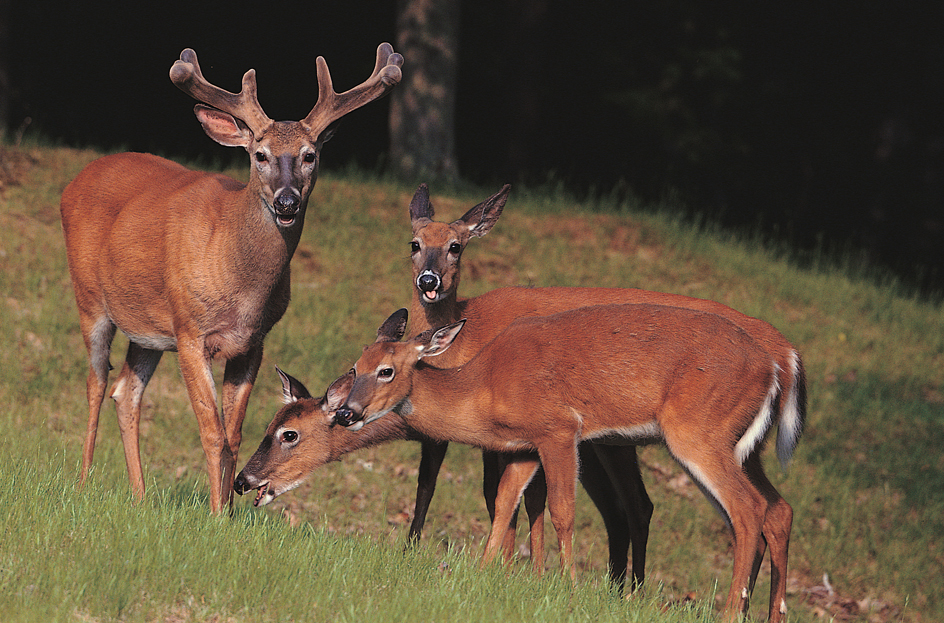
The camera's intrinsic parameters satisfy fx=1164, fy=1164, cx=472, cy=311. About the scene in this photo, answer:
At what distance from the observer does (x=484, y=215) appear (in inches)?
309

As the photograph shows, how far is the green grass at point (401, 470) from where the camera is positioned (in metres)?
4.91

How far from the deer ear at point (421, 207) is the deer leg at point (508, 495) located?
2079 mm

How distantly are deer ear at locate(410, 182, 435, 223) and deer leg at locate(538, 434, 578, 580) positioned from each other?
235 centimetres

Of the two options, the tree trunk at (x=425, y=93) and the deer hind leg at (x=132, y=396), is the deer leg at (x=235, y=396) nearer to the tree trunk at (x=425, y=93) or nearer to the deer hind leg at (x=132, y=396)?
the deer hind leg at (x=132, y=396)

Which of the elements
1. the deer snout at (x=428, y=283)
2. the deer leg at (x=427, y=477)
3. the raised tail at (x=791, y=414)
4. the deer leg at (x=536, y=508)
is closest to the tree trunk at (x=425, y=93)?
the deer snout at (x=428, y=283)

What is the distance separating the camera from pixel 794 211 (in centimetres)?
2300

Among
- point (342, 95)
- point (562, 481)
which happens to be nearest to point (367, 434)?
point (562, 481)

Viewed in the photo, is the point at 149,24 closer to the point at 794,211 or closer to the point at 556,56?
the point at 556,56

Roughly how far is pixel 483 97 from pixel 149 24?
6.26 meters

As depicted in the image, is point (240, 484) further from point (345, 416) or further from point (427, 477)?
point (427, 477)

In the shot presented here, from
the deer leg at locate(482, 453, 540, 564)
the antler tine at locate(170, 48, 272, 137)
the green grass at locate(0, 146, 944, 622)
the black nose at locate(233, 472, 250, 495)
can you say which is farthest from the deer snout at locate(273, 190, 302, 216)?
the deer leg at locate(482, 453, 540, 564)

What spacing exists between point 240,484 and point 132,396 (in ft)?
5.52

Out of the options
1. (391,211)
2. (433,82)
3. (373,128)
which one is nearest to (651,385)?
(391,211)

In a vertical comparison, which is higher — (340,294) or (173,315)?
(173,315)
